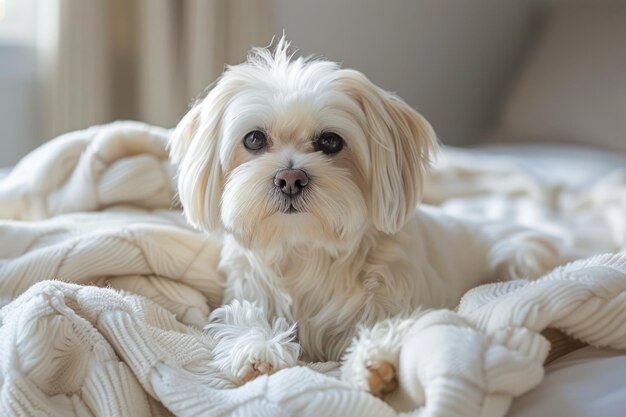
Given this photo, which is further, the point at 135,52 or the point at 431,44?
the point at 431,44

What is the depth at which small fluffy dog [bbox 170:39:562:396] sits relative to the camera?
130cm

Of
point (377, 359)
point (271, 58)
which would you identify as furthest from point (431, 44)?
point (377, 359)

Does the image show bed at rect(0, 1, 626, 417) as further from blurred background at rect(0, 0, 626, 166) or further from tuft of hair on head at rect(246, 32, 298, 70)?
blurred background at rect(0, 0, 626, 166)

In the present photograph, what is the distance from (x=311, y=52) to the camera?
3.29 meters

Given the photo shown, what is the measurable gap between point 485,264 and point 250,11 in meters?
1.53

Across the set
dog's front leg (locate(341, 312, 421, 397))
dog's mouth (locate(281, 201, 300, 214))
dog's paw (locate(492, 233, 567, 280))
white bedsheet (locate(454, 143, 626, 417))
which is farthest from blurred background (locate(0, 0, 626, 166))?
white bedsheet (locate(454, 143, 626, 417))

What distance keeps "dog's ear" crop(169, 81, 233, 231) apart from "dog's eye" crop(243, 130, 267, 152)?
57 mm

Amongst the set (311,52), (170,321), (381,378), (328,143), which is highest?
(328,143)

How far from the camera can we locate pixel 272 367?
48.3 inches

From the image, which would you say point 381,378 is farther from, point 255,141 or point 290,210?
point 255,141

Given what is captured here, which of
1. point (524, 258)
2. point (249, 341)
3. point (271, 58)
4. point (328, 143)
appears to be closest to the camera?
point (249, 341)

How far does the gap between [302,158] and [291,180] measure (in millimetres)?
63

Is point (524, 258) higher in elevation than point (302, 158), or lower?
lower

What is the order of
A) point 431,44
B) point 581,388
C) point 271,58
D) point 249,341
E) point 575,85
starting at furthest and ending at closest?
point 431,44, point 575,85, point 271,58, point 249,341, point 581,388
